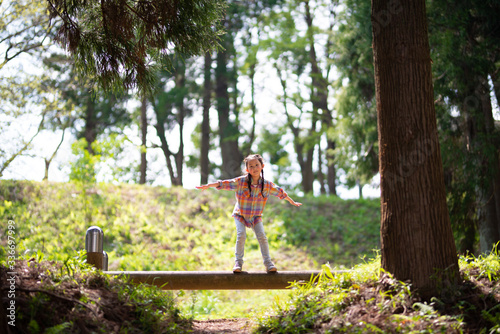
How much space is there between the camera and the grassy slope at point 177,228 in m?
10.3

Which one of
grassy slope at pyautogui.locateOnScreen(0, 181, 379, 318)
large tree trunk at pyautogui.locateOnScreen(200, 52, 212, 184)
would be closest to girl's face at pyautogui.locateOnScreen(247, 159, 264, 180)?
grassy slope at pyautogui.locateOnScreen(0, 181, 379, 318)

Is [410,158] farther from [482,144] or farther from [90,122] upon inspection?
[90,122]

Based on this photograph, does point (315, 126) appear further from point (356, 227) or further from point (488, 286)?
point (488, 286)

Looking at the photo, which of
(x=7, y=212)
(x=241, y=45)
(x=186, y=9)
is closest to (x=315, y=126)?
(x=241, y=45)

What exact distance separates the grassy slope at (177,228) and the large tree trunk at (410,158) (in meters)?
5.22

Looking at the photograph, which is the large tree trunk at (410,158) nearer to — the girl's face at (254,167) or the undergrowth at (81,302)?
the girl's face at (254,167)

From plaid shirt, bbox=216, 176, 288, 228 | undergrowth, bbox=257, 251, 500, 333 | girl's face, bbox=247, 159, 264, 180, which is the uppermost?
girl's face, bbox=247, 159, 264, 180

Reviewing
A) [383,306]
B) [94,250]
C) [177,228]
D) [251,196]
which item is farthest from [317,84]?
[383,306]

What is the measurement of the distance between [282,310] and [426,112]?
2510 millimetres

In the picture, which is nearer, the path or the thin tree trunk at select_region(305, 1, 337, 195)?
the path

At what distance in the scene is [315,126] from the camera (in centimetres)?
2253

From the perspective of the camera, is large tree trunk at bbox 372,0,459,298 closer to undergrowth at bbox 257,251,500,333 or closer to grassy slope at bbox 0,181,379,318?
undergrowth at bbox 257,251,500,333

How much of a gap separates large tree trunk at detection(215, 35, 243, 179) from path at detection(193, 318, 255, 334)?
1466cm

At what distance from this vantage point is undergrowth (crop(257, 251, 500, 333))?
3686mm
